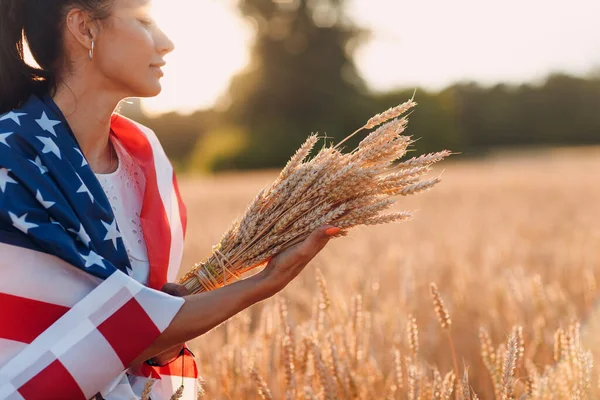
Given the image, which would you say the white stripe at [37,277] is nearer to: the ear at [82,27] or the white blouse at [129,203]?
the white blouse at [129,203]

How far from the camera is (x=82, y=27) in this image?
150cm

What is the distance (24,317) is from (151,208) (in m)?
0.41

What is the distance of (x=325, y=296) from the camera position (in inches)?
75.5

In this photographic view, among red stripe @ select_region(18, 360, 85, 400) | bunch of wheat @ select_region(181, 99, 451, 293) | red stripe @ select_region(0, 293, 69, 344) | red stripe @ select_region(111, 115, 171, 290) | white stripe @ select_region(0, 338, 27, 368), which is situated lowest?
red stripe @ select_region(18, 360, 85, 400)

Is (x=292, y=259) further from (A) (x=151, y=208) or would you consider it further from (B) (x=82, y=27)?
(B) (x=82, y=27)

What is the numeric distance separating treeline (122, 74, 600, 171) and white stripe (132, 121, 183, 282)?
29.8m

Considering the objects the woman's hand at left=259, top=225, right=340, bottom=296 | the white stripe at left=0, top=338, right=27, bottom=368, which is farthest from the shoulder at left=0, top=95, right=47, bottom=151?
the woman's hand at left=259, top=225, right=340, bottom=296

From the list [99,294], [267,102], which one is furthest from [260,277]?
[267,102]

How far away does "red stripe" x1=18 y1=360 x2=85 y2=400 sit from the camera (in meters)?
1.31

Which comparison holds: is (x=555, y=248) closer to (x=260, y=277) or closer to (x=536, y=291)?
(x=536, y=291)

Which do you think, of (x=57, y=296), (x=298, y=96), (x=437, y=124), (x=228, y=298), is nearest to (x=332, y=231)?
(x=228, y=298)

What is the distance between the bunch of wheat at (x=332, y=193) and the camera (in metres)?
1.44

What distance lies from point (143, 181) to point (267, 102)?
3357 cm

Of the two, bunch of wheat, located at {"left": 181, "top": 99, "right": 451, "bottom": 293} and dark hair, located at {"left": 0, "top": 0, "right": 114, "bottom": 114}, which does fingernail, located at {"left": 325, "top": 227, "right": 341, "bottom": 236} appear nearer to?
bunch of wheat, located at {"left": 181, "top": 99, "right": 451, "bottom": 293}
